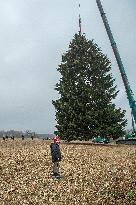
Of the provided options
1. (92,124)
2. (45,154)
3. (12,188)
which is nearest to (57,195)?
(12,188)

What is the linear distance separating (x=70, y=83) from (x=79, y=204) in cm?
3036

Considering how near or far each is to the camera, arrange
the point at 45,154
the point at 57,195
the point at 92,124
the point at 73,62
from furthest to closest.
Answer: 1. the point at 73,62
2. the point at 92,124
3. the point at 45,154
4. the point at 57,195

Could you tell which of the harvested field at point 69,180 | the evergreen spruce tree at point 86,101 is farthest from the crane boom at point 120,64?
the evergreen spruce tree at point 86,101

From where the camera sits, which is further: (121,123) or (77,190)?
(121,123)

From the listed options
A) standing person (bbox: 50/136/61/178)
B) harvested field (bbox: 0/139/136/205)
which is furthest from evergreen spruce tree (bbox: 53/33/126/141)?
standing person (bbox: 50/136/61/178)

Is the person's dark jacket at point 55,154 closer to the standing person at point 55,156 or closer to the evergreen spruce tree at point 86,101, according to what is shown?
the standing person at point 55,156

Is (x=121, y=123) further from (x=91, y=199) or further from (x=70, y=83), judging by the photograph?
(x=91, y=199)

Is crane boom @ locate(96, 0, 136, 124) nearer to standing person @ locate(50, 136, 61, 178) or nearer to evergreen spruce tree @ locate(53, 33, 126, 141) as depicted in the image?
standing person @ locate(50, 136, 61, 178)

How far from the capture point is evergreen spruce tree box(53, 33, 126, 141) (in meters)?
45.4

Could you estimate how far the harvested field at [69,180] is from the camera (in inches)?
723

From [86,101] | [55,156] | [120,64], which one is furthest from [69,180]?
[86,101]

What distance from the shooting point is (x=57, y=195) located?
62.8ft

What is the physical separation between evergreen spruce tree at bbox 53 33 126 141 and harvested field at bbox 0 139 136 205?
39.4 ft

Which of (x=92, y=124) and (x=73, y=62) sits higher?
(x=73, y=62)
